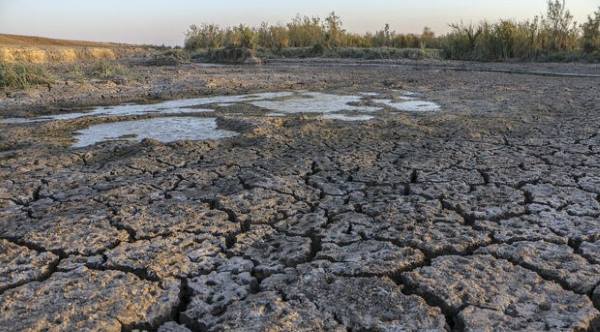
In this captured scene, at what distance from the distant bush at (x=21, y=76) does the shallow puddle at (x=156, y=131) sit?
316 cm

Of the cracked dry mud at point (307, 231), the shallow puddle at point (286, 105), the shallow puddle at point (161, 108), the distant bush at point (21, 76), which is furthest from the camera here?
the distant bush at point (21, 76)

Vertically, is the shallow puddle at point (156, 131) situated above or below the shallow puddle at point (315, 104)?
below

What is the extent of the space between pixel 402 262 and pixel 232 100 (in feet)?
17.2

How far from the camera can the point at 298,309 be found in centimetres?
190

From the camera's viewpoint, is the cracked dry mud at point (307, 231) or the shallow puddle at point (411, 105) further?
the shallow puddle at point (411, 105)

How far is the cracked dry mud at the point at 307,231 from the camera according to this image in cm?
Answer: 189

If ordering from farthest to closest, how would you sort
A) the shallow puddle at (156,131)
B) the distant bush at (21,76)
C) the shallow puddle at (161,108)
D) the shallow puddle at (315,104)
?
the distant bush at (21,76) < the shallow puddle at (315,104) < the shallow puddle at (161,108) < the shallow puddle at (156,131)

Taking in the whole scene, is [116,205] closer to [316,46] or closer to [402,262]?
[402,262]

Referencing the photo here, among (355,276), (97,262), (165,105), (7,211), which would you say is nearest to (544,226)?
(355,276)

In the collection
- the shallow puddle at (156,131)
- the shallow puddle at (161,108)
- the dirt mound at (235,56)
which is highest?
the dirt mound at (235,56)

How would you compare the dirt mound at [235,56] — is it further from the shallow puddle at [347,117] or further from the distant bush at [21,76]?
the shallow puddle at [347,117]

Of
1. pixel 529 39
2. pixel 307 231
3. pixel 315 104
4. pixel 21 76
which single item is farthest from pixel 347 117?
pixel 529 39

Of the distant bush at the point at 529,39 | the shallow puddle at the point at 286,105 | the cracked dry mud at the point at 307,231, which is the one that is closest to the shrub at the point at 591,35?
the distant bush at the point at 529,39

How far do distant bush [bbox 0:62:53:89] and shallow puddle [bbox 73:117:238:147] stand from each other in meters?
3.16
